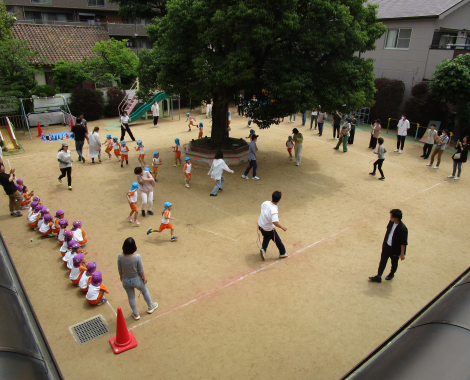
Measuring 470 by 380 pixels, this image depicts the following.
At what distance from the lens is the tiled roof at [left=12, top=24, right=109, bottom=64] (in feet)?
86.1

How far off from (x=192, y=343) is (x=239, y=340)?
2.56 ft

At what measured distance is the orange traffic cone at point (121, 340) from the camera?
552 centimetres

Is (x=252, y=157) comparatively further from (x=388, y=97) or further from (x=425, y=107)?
(x=388, y=97)

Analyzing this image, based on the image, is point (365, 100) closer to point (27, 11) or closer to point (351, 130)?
point (351, 130)

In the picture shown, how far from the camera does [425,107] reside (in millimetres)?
19219

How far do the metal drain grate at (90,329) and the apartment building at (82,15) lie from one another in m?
30.7

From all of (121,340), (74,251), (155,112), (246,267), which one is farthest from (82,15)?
(121,340)

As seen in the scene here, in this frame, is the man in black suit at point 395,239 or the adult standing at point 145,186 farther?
the adult standing at point 145,186

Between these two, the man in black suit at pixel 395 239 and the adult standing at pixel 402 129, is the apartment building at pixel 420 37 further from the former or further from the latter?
the man in black suit at pixel 395 239

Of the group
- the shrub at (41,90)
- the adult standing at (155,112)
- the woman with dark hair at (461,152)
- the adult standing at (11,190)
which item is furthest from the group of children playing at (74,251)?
the shrub at (41,90)

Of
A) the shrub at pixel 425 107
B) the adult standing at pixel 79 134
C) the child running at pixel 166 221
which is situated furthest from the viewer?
the shrub at pixel 425 107

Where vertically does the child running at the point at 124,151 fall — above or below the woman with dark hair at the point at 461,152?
below

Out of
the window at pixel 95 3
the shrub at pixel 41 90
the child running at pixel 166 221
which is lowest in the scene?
the child running at pixel 166 221

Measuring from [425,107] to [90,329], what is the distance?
19831mm
